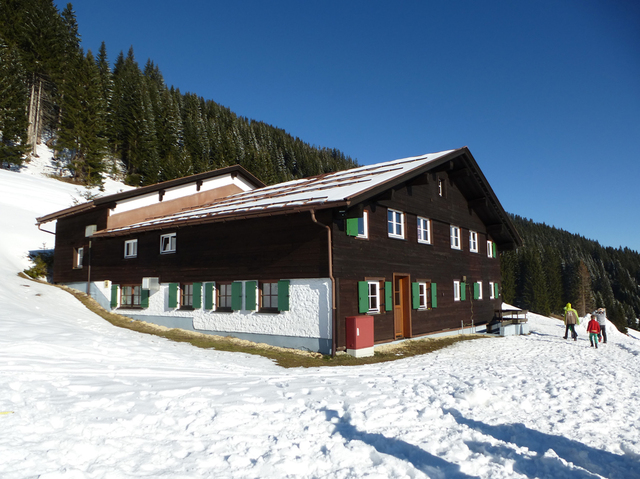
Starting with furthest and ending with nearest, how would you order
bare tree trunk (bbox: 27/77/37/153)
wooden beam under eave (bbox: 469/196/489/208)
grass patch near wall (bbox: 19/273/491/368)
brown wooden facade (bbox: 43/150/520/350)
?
bare tree trunk (bbox: 27/77/37/153)
wooden beam under eave (bbox: 469/196/489/208)
brown wooden facade (bbox: 43/150/520/350)
grass patch near wall (bbox: 19/273/491/368)

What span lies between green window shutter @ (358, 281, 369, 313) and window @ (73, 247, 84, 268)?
622 inches

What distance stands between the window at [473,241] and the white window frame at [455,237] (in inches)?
53.8

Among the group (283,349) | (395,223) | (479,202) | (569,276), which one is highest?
(479,202)

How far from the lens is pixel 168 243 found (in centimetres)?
1873

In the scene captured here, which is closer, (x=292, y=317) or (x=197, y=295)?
(x=292, y=317)

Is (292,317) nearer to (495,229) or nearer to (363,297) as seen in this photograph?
(363,297)

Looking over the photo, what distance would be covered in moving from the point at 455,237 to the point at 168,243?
13.3 metres

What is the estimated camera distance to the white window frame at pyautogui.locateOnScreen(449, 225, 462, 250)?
69.7 feet

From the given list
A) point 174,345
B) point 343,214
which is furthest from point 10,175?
point 343,214

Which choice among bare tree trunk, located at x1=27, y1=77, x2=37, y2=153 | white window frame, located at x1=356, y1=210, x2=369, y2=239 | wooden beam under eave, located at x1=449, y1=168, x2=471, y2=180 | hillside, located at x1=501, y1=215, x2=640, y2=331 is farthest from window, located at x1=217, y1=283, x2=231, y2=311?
hillside, located at x1=501, y1=215, x2=640, y2=331

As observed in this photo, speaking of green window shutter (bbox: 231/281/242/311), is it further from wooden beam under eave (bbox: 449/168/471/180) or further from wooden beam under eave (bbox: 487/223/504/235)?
wooden beam under eave (bbox: 487/223/504/235)

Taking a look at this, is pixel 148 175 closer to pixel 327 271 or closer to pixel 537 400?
pixel 327 271

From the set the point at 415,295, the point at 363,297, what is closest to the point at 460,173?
the point at 415,295

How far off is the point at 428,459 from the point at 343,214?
31.7 feet
